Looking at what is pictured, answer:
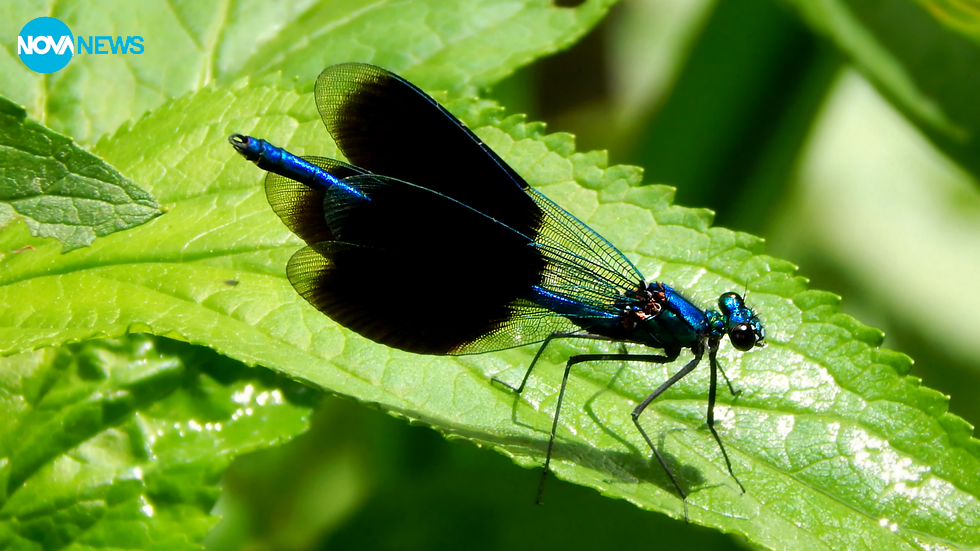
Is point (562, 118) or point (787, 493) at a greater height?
point (562, 118)

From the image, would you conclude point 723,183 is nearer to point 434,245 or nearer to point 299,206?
point 434,245

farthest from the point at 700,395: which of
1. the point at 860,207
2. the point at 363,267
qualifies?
the point at 860,207

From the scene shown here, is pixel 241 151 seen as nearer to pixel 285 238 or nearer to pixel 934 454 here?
pixel 285 238

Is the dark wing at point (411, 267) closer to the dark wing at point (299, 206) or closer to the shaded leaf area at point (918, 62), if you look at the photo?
the dark wing at point (299, 206)

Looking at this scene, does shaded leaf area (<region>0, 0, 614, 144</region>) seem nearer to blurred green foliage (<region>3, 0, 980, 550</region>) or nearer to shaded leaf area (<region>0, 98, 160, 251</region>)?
blurred green foliage (<region>3, 0, 980, 550</region>)

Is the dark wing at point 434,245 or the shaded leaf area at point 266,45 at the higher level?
the shaded leaf area at point 266,45

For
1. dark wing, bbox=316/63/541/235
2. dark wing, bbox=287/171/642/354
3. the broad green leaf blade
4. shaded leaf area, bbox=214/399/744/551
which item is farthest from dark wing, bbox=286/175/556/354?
shaded leaf area, bbox=214/399/744/551

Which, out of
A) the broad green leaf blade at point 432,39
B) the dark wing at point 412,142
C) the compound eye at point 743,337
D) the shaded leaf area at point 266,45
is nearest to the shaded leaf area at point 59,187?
the dark wing at point 412,142
